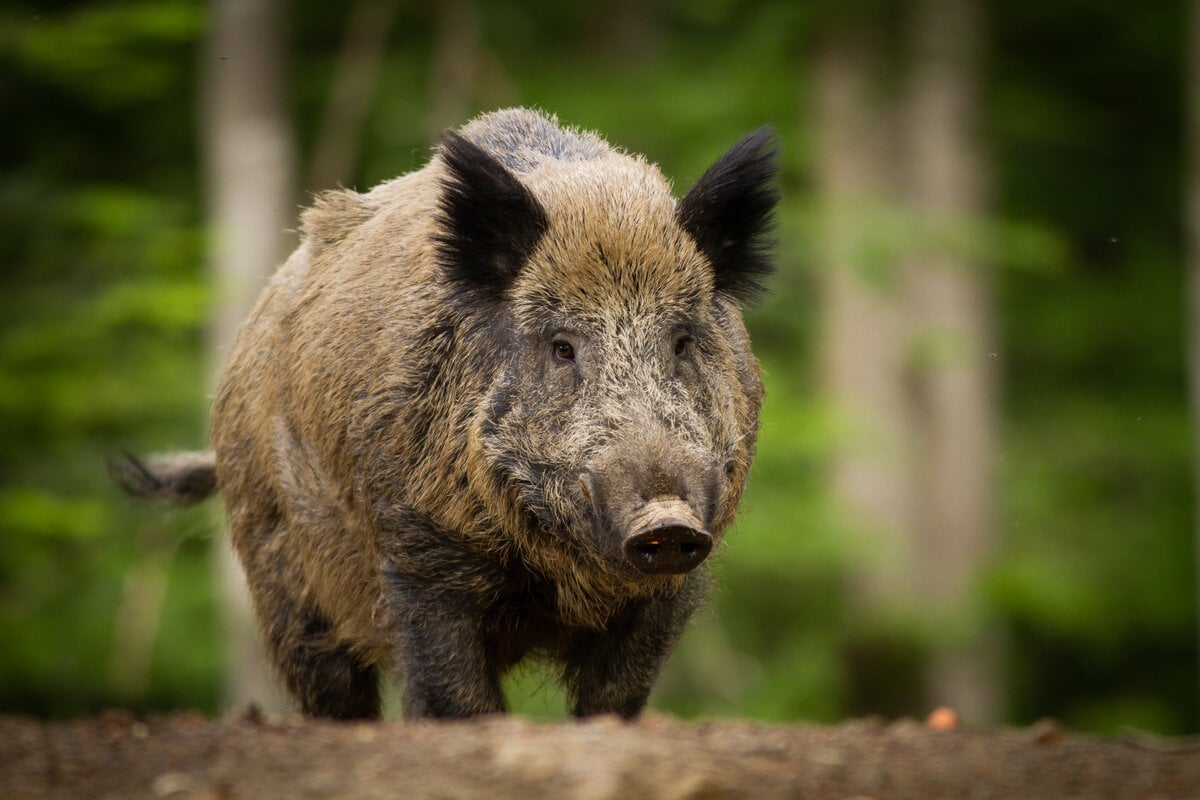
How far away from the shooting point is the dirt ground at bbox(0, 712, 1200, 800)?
407 centimetres

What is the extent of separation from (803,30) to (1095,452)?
19.2 ft

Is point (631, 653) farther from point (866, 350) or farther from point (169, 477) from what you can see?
point (866, 350)

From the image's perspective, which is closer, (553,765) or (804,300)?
(553,765)

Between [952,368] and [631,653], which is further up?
[952,368]

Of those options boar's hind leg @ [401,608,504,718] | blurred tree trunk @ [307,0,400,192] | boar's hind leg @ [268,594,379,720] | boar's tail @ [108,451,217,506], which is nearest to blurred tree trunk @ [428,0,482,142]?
blurred tree trunk @ [307,0,400,192]

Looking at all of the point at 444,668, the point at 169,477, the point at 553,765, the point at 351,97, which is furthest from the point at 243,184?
the point at 553,765

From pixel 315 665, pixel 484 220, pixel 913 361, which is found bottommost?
pixel 315 665

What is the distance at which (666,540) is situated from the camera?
14.9 feet

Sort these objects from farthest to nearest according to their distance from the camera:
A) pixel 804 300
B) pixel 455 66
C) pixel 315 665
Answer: pixel 804 300 → pixel 455 66 → pixel 315 665

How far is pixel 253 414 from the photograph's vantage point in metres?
6.74

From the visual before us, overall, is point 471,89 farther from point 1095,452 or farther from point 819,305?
point 1095,452

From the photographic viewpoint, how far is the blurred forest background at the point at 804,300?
1359 centimetres

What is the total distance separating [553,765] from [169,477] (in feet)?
13.7

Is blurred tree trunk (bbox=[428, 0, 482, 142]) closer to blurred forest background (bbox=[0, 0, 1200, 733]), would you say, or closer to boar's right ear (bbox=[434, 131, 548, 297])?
blurred forest background (bbox=[0, 0, 1200, 733])
